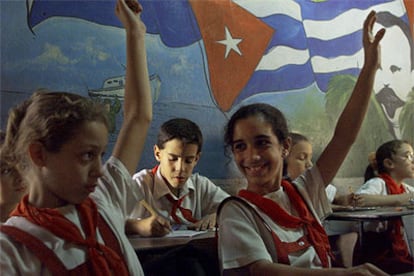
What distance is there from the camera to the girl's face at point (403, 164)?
1160mm

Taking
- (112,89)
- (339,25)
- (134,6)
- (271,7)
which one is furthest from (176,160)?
(339,25)

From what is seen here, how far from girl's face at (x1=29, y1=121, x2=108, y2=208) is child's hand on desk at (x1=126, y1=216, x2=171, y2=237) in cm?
20

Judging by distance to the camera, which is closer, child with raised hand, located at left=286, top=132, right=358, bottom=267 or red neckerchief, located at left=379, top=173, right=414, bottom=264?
child with raised hand, located at left=286, top=132, right=358, bottom=267

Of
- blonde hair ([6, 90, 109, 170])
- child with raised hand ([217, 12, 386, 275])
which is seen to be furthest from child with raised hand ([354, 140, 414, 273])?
blonde hair ([6, 90, 109, 170])

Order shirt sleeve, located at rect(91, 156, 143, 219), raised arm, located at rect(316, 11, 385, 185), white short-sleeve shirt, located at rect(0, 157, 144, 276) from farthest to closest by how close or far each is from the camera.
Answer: raised arm, located at rect(316, 11, 385, 185) → shirt sleeve, located at rect(91, 156, 143, 219) → white short-sleeve shirt, located at rect(0, 157, 144, 276)

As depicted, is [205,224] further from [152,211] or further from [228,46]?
[228,46]

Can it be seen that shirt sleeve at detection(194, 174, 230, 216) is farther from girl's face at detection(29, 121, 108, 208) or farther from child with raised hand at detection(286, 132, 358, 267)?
girl's face at detection(29, 121, 108, 208)

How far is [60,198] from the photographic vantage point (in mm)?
661

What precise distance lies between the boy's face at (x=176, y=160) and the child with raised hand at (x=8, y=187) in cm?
32

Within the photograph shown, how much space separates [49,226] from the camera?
2.09ft

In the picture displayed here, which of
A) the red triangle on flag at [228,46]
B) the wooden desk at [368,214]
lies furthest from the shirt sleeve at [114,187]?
the wooden desk at [368,214]

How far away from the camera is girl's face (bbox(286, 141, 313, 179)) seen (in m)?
0.96

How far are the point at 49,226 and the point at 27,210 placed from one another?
37mm

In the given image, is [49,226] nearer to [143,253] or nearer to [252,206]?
[143,253]
